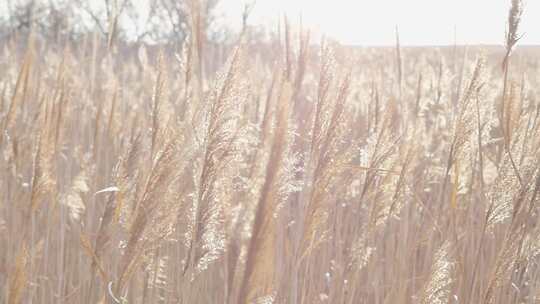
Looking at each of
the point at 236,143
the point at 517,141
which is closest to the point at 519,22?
the point at 517,141

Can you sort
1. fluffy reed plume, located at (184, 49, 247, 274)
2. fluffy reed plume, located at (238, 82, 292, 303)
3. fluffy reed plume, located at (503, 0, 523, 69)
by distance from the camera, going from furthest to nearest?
fluffy reed plume, located at (503, 0, 523, 69) → fluffy reed plume, located at (184, 49, 247, 274) → fluffy reed plume, located at (238, 82, 292, 303)

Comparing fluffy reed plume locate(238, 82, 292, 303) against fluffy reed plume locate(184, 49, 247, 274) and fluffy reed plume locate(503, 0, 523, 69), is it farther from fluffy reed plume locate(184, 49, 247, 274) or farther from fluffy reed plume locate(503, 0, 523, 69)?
fluffy reed plume locate(503, 0, 523, 69)

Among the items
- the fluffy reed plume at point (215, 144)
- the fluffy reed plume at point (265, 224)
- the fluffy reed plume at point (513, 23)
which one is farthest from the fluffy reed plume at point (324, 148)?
the fluffy reed plume at point (513, 23)

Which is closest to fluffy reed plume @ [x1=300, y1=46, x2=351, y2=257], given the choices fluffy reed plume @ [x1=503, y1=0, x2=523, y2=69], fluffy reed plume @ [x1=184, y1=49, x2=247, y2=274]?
fluffy reed plume @ [x1=184, y1=49, x2=247, y2=274]

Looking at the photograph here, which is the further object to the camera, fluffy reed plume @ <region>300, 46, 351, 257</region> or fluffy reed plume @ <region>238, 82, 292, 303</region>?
fluffy reed plume @ <region>300, 46, 351, 257</region>

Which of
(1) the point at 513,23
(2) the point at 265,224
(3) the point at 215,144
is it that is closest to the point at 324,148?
(3) the point at 215,144

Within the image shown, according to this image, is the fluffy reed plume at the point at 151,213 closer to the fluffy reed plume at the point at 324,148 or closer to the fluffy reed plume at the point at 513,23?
the fluffy reed plume at the point at 324,148

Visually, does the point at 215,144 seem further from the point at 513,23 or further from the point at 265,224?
the point at 513,23

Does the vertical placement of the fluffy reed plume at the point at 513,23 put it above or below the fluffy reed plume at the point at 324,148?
above

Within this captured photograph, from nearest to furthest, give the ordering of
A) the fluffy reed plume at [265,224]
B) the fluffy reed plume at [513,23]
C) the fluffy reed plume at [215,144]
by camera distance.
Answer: the fluffy reed plume at [265,224], the fluffy reed plume at [215,144], the fluffy reed plume at [513,23]

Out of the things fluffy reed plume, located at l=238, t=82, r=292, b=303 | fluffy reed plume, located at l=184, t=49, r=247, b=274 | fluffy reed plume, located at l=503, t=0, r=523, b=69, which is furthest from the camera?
fluffy reed plume, located at l=503, t=0, r=523, b=69

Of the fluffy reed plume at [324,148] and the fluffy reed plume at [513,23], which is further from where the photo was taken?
the fluffy reed plume at [513,23]

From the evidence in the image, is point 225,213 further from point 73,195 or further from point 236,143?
point 73,195

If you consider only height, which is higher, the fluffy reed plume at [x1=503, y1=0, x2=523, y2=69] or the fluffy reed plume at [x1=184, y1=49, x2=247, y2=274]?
the fluffy reed plume at [x1=503, y1=0, x2=523, y2=69]
